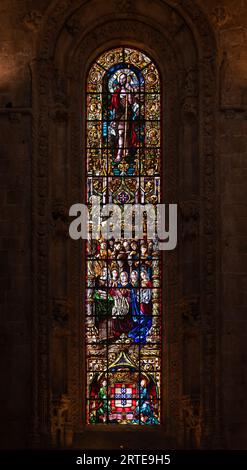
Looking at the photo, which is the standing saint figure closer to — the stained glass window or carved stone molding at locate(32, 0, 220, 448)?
the stained glass window

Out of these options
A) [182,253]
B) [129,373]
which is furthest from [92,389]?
[182,253]

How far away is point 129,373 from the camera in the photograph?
1347 inches

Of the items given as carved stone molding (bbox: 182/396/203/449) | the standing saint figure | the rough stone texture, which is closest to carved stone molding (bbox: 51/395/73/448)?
the rough stone texture

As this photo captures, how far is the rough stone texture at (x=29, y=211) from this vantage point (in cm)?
3350

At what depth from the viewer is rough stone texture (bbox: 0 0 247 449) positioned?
3350 centimetres

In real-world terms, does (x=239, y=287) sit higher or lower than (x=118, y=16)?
lower

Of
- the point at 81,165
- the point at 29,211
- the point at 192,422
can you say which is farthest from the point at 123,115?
the point at 192,422

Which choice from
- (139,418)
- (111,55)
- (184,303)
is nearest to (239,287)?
(184,303)

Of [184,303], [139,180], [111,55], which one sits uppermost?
[111,55]

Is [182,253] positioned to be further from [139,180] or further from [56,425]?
[56,425]

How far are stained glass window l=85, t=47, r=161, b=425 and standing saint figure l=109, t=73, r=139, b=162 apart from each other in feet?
0.06

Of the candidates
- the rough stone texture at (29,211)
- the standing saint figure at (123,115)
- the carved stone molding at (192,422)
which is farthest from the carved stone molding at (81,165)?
the standing saint figure at (123,115)

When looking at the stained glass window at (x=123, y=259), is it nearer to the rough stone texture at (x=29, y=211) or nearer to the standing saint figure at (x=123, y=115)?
the standing saint figure at (x=123, y=115)

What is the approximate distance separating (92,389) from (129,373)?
0.78 metres
